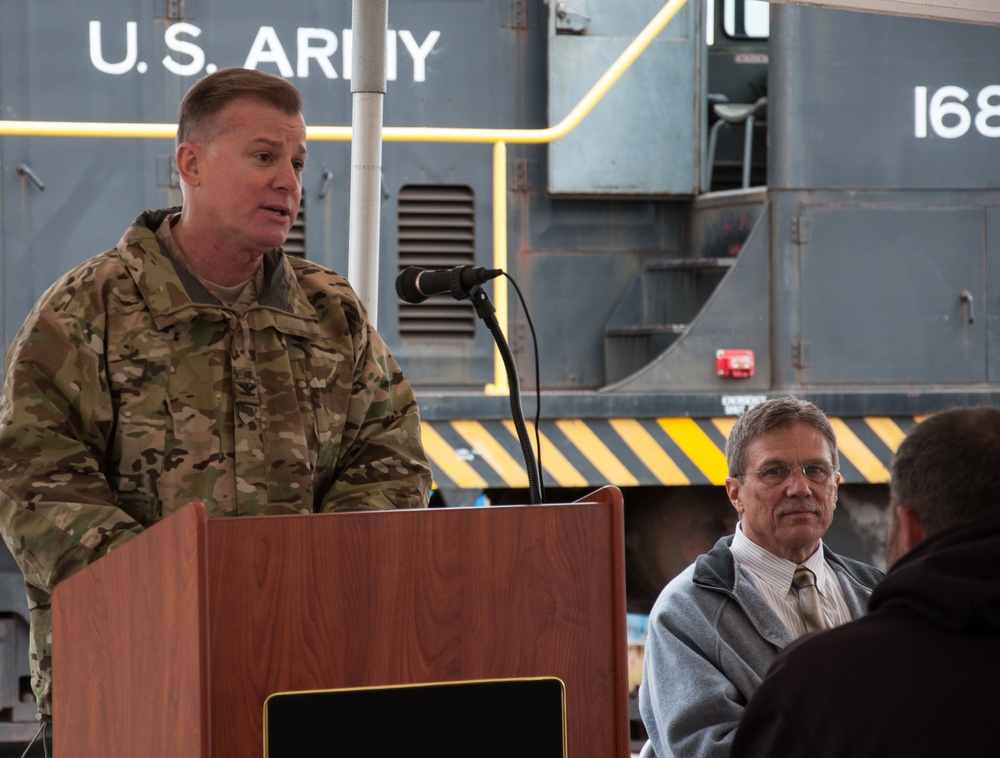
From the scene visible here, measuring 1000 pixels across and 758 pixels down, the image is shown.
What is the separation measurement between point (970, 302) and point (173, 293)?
333 cm

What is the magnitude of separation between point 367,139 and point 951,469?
210 cm

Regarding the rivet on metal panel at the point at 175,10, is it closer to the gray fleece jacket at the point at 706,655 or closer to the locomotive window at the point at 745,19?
the locomotive window at the point at 745,19

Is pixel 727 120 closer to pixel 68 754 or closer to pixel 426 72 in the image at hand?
pixel 426 72

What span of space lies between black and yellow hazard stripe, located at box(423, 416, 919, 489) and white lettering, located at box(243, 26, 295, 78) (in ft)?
4.85

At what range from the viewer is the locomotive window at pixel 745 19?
5258 millimetres

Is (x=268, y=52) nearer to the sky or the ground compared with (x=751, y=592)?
nearer to the sky

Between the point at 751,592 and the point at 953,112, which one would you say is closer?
the point at 751,592

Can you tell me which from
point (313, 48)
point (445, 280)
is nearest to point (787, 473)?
point (445, 280)

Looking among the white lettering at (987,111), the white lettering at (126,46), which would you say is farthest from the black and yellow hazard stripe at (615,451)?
the white lettering at (126,46)

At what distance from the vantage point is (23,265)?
4805 millimetres

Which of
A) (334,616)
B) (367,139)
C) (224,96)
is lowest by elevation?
(334,616)

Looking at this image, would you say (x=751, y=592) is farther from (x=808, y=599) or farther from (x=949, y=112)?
(x=949, y=112)

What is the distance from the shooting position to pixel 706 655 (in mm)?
2332

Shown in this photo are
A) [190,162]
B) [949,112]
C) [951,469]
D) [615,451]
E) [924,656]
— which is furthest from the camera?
[949,112]
